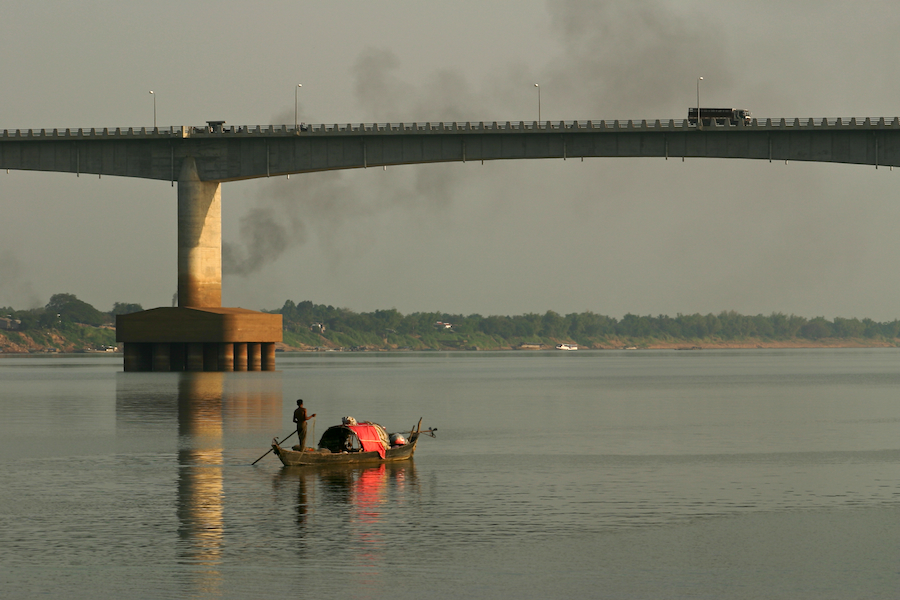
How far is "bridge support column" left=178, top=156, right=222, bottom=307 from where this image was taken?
109 meters

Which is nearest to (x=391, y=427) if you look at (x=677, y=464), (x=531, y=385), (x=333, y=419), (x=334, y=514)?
(x=333, y=419)

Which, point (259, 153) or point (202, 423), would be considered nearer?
point (202, 423)

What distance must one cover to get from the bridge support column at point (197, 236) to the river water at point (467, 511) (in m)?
51.1

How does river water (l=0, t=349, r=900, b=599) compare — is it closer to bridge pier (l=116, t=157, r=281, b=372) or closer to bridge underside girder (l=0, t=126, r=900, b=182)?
bridge underside girder (l=0, t=126, r=900, b=182)

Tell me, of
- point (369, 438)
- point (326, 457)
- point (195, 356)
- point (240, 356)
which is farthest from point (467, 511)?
point (240, 356)

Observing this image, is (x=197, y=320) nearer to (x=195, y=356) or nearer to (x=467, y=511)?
(x=195, y=356)

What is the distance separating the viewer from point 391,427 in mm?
53719

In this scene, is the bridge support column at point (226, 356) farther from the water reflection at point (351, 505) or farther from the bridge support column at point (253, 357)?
the water reflection at point (351, 505)

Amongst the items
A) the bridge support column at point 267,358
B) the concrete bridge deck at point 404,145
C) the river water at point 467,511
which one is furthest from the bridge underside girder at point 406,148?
the river water at point 467,511

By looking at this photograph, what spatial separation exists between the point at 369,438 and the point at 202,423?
1970cm

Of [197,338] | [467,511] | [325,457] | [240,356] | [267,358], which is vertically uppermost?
[197,338]

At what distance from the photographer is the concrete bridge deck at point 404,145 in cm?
9862

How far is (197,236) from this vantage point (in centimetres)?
10912

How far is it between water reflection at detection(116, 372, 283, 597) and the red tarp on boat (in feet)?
13.8
